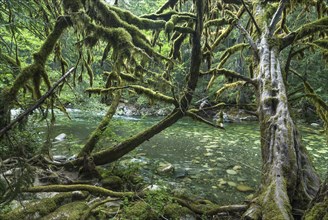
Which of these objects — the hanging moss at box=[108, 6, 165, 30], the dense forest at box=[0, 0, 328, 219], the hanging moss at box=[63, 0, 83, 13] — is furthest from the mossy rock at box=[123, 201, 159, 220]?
the hanging moss at box=[63, 0, 83, 13]

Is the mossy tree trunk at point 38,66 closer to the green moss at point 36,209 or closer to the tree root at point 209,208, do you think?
the green moss at point 36,209

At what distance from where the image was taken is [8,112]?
2344mm

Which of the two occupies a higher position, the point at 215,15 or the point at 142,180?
the point at 215,15

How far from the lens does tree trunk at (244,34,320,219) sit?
2.66m

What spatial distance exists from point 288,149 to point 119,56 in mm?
2414

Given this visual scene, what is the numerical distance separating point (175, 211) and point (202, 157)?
411 cm

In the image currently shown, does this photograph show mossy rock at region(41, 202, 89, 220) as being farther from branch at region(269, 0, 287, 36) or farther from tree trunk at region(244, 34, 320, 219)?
branch at region(269, 0, 287, 36)

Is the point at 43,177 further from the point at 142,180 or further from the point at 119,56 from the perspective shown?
the point at 119,56

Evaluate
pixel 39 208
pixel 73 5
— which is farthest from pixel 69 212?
pixel 73 5

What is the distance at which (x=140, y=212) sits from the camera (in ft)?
11.6

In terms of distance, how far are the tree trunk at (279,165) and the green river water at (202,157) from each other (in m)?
0.34

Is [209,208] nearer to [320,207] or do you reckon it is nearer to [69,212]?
[69,212]

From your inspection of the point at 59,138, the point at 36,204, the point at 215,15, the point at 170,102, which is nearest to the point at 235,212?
the point at 170,102

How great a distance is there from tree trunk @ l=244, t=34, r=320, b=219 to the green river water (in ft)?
1.12
